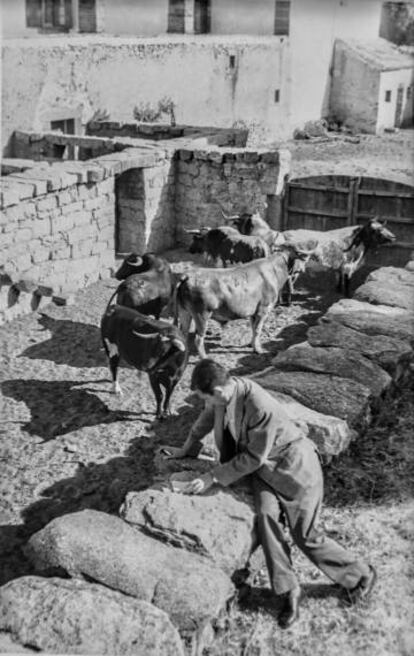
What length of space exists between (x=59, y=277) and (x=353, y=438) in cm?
650

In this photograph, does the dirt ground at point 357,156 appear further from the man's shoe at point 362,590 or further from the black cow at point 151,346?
the man's shoe at point 362,590

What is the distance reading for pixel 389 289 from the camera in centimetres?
1089

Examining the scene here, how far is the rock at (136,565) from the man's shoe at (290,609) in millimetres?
371

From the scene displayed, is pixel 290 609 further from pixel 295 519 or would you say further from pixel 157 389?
pixel 157 389

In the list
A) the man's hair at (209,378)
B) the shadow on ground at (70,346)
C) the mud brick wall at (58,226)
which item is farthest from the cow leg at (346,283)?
the man's hair at (209,378)

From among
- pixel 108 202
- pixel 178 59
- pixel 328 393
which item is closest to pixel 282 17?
pixel 178 59

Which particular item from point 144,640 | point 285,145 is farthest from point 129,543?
point 285,145

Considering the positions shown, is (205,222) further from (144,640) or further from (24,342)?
(144,640)

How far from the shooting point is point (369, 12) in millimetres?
34938

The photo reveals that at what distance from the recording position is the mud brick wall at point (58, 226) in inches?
455

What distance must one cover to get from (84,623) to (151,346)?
3.77 meters

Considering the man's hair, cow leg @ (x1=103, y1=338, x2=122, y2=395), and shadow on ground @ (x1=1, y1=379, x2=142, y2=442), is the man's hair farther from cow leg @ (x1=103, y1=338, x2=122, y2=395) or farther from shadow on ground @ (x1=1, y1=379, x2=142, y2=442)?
cow leg @ (x1=103, y1=338, x2=122, y2=395)

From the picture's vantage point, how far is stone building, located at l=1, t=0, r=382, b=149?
734 inches

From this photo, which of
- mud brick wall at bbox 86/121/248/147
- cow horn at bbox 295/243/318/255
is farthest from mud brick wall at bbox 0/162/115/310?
mud brick wall at bbox 86/121/248/147
